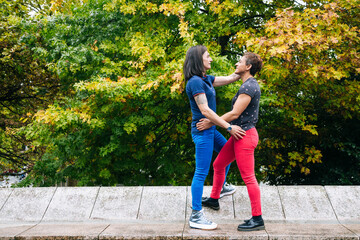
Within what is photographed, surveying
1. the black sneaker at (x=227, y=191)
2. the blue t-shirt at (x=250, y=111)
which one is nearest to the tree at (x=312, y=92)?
the blue t-shirt at (x=250, y=111)

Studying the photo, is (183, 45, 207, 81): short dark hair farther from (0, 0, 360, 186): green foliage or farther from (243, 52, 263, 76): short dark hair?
(0, 0, 360, 186): green foliage

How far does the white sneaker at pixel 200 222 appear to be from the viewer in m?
3.45

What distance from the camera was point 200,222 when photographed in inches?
137

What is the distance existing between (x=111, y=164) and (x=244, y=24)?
15.7ft

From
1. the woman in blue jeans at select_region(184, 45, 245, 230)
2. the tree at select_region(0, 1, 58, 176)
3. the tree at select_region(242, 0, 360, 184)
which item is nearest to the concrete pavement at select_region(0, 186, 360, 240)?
the woman in blue jeans at select_region(184, 45, 245, 230)

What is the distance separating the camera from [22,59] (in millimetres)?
9953

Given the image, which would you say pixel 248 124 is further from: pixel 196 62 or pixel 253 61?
pixel 196 62

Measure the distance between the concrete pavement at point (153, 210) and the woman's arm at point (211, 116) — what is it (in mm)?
1019

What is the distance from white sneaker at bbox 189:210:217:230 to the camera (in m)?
3.45

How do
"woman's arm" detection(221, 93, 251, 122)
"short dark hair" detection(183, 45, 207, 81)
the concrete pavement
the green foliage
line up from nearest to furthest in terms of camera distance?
"woman's arm" detection(221, 93, 251, 122) < "short dark hair" detection(183, 45, 207, 81) < the concrete pavement < the green foliage

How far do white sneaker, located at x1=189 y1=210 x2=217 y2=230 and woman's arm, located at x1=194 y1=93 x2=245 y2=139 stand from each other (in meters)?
0.92

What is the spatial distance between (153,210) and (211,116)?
1697mm

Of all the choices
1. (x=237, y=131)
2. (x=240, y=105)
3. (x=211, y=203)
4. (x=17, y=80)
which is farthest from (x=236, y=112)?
(x=17, y=80)

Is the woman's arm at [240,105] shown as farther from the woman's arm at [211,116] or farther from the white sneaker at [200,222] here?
the white sneaker at [200,222]
